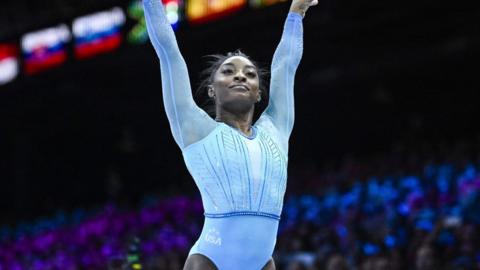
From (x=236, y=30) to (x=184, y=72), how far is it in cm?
1104

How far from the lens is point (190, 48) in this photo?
17141mm

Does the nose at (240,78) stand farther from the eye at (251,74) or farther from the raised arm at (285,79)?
the raised arm at (285,79)

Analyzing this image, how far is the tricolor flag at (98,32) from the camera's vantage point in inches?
665

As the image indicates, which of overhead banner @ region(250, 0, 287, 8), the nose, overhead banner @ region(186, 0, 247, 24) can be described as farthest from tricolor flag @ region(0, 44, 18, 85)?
the nose

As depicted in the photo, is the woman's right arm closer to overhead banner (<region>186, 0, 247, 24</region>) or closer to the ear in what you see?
the ear

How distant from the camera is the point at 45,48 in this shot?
706 inches

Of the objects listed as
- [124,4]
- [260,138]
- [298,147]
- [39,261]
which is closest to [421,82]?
[298,147]

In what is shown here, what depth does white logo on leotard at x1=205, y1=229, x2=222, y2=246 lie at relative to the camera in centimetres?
465

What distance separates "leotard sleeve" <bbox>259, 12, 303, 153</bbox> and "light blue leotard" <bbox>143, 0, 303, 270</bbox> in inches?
5.5

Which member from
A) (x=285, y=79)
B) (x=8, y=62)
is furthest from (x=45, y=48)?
(x=285, y=79)

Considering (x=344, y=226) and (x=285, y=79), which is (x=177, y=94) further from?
(x=344, y=226)

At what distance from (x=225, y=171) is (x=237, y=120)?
398 millimetres

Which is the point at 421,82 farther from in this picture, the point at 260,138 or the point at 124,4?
the point at 260,138

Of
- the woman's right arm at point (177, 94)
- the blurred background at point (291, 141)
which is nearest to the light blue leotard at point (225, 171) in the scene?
the woman's right arm at point (177, 94)
